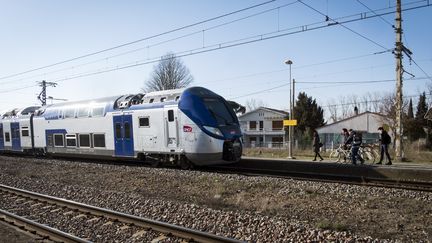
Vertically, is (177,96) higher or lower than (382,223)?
higher

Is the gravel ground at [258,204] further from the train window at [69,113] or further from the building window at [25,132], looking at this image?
the building window at [25,132]

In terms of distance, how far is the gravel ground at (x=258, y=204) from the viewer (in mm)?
7496

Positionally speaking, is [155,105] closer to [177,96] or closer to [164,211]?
[177,96]

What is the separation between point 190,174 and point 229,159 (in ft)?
6.72

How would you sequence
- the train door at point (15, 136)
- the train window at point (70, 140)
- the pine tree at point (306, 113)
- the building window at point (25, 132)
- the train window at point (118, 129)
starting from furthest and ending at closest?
the pine tree at point (306, 113) → the train door at point (15, 136) → the building window at point (25, 132) → the train window at point (70, 140) → the train window at point (118, 129)

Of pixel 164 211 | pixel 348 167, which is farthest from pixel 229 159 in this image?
pixel 164 211

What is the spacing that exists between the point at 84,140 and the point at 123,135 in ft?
12.2

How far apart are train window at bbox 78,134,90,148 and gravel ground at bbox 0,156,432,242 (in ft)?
18.4

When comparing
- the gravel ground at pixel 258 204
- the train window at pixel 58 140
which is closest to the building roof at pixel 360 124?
the train window at pixel 58 140

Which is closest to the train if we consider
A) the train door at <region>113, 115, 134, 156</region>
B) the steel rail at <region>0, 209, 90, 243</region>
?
the train door at <region>113, 115, 134, 156</region>

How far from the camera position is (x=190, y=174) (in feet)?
49.4

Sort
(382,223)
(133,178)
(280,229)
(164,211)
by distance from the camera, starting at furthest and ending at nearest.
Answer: (133,178) < (164,211) < (382,223) < (280,229)

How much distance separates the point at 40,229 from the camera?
27.0 ft

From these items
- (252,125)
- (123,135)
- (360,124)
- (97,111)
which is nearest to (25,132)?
(97,111)
